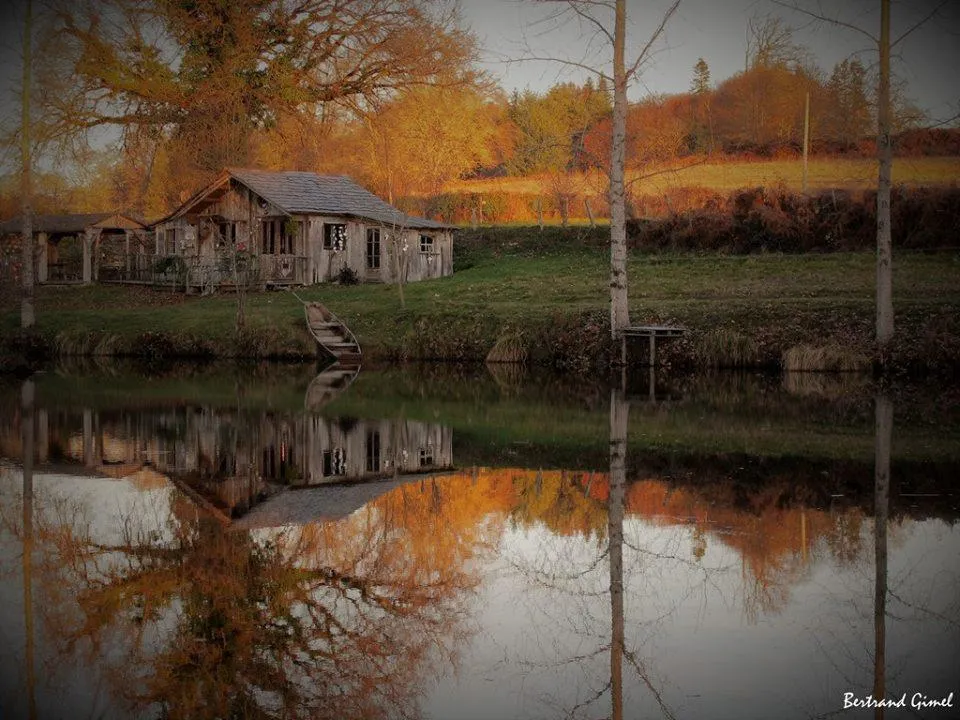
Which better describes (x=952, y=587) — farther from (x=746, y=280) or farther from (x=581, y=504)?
(x=746, y=280)

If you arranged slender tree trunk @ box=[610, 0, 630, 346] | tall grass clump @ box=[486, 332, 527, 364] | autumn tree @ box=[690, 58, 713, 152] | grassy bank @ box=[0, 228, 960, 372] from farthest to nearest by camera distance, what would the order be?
autumn tree @ box=[690, 58, 713, 152] → tall grass clump @ box=[486, 332, 527, 364] → grassy bank @ box=[0, 228, 960, 372] → slender tree trunk @ box=[610, 0, 630, 346]

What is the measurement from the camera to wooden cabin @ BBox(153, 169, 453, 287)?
141 ft

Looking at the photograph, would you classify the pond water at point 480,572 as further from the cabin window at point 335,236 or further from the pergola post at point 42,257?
the pergola post at point 42,257

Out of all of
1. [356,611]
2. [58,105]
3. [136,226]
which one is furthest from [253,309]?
[356,611]

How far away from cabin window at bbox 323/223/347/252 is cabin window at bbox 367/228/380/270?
1.23 meters

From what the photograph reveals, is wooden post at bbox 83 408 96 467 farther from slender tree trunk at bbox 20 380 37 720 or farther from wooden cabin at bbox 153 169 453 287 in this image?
wooden cabin at bbox 153 169 453 287

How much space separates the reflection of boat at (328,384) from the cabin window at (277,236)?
16.1m

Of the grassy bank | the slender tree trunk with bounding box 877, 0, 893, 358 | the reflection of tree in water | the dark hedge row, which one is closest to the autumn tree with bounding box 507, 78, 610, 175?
the dark hedge row

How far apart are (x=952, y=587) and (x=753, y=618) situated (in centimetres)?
170

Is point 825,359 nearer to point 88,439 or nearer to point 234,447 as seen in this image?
point 234,447

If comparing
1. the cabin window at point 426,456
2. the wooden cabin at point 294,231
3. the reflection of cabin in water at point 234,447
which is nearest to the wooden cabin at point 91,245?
the wooden cabin at point 294,231

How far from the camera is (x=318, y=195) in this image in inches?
1778

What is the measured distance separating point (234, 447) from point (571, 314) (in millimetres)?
15851

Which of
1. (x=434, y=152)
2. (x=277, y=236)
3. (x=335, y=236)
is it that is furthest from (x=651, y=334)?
(x=434, y=152)
